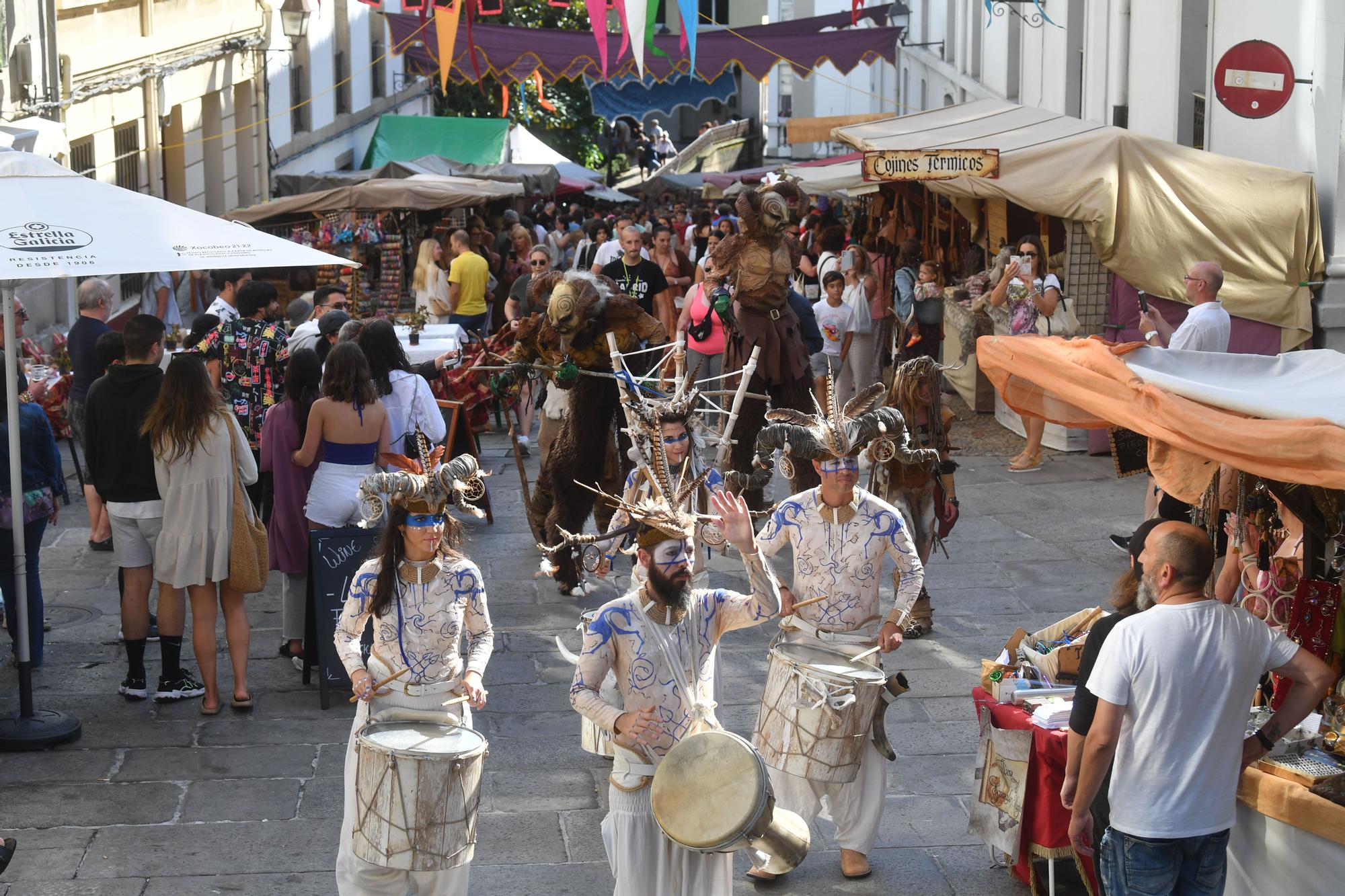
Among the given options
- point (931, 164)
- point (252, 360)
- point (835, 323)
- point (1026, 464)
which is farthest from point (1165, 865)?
point (835, 323)

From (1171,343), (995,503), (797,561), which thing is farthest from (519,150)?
(797,561)

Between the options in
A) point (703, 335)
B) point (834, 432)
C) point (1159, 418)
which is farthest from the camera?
point (703, 335)

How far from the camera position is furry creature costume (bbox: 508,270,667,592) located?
927 cm

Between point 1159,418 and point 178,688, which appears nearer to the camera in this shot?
point 1159,418

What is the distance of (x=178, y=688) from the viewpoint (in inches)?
305

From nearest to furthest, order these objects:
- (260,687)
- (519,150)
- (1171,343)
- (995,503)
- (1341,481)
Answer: (1341,481)
(260,687)
(1171,343)
(995,503)
(519,150)

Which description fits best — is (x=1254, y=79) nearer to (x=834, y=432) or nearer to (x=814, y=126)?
(x=834, y=432)

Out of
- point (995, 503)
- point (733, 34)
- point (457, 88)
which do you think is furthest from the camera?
point (457, 88)

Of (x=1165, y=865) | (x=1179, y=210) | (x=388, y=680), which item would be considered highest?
(x=1179, y=210)

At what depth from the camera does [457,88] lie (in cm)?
3803

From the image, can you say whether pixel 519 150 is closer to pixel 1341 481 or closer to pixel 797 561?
pixel 797 561

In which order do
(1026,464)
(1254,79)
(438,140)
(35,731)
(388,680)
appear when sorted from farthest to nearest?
(438,140), (1026,464), (1254,79), (35,731), (388,680)

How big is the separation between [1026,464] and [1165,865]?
8477 millimetres

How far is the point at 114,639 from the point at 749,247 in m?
4.69
